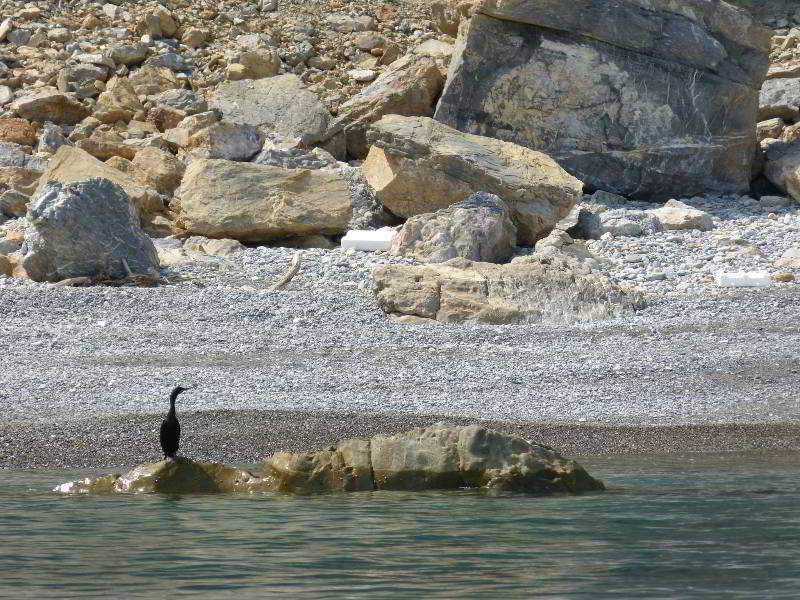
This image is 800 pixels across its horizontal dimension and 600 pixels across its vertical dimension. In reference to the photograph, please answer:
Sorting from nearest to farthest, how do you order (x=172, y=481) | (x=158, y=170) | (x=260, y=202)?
(x=172, y=481)
(x=260, y=202)
(x=158, y=170)

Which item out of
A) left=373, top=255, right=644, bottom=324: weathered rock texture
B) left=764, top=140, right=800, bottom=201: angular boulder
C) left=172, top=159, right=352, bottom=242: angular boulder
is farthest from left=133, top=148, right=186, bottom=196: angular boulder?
Answer: left=764, top=140, right=800, bottom=201: angular boulder

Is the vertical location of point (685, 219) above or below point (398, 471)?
above

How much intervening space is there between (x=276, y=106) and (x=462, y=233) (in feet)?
27.3

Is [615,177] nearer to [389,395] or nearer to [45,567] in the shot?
[389,395]

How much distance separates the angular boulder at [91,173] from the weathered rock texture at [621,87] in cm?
588

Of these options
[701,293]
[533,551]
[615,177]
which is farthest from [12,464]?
[615,177]

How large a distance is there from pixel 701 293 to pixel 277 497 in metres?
10.1

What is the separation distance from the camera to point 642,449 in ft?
38.7

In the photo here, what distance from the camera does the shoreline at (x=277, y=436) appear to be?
454 inches

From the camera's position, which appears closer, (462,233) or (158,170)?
(462,233)

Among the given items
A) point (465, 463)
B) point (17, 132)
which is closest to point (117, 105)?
point (17, 132)

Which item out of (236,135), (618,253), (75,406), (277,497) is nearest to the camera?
(277,497)

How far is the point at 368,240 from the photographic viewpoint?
21.5m

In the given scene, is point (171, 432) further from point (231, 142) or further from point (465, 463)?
point (231, 142)
